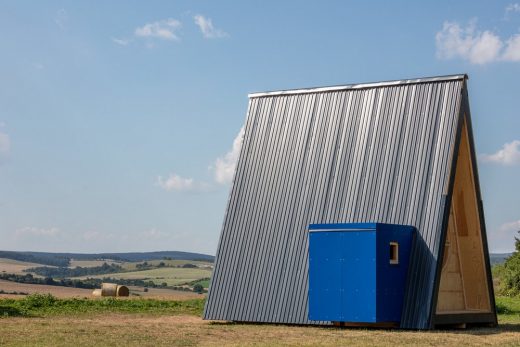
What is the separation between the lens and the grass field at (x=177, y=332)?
20234mm

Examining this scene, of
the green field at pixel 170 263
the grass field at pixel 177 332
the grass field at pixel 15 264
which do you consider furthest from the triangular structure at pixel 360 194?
the green field at pixel 170 263

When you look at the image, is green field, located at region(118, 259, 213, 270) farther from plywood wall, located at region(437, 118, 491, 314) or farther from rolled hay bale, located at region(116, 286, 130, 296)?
plywood wall, located at region(437, 118, 491, 314)

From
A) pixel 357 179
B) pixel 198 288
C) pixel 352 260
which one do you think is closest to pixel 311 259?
pixel 352 260

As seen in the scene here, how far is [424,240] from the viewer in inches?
989

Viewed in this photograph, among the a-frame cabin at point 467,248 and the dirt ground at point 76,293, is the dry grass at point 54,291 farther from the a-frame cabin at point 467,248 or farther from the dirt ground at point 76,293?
the a-frame cabin at point 467,248

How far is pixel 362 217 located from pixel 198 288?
106ft

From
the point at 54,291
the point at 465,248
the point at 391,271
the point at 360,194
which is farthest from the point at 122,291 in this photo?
the point at 391,271

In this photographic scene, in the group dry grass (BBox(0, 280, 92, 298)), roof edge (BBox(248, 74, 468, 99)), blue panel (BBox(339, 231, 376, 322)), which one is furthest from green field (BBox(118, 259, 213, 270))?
blue panel (BBox(339, 231, 376, 322))

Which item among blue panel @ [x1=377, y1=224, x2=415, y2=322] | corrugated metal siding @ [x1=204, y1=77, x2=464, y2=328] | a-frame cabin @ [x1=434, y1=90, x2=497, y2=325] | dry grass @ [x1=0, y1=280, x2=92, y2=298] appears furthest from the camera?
dry grass @ [x1=0, y1=280, x2=92, y2=298]

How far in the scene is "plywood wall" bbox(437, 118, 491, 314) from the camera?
27125 mm

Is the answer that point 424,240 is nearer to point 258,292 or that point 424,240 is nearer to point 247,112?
point 258,292

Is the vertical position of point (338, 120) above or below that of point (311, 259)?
above

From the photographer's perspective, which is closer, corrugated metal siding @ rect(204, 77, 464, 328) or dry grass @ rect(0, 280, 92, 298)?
corrugated metal siding @ rect(204, 77, 464, 328)

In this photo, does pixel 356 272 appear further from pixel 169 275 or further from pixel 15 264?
pixel 15 264
